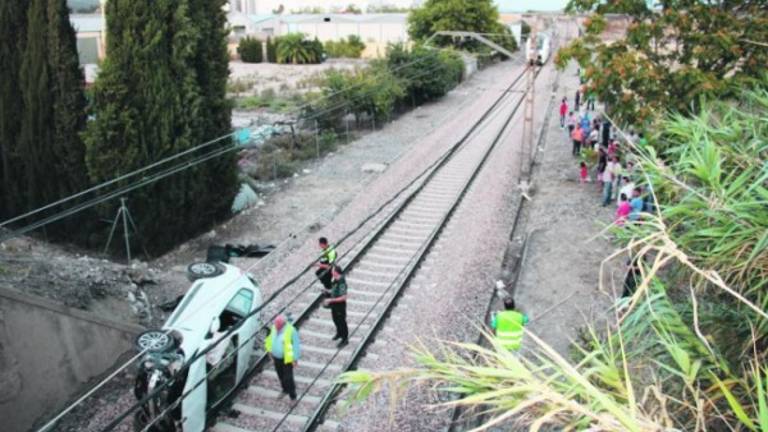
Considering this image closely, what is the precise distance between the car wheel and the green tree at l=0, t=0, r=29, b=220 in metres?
11.3

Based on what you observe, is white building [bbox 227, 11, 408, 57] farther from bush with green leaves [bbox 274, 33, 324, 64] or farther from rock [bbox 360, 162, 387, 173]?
Answer: rock [bbox 360, 162, 387, 173]

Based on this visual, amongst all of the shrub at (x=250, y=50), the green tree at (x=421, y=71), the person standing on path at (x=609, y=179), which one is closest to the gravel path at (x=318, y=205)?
the green tree at (x=421, y=71)

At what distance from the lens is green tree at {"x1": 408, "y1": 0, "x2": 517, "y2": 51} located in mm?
50688

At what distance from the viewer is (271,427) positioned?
389 inches

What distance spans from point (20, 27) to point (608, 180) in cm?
1621

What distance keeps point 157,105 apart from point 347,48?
47749 millimetres

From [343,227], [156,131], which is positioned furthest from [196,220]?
[343,227]

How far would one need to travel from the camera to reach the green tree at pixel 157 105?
634 inches

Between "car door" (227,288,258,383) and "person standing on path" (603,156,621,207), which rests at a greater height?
"person standing on path" (603,156,621,207)

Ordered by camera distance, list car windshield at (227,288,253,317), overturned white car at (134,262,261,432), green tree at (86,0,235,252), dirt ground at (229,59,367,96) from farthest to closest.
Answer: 1. dirt ground at (229,59,367,96)
2. green tree at (86,0,235,252)
3. car windshield at (227,288,253,317)
4. overturned white car at (134,262,261,432)

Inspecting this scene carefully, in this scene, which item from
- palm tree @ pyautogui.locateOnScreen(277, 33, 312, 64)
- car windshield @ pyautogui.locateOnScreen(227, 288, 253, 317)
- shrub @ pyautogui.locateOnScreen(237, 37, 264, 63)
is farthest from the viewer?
shrub @ pyautogui.locateOnScreen(237, 37, 264, 63)

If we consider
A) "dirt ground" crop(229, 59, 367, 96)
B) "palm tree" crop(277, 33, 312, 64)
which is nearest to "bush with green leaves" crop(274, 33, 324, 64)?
"palm tree" crop(277, 33, 312, 64)

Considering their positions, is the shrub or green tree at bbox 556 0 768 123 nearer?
green tree at bbox 556 0 768 123

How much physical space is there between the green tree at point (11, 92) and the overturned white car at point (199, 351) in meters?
9.26
